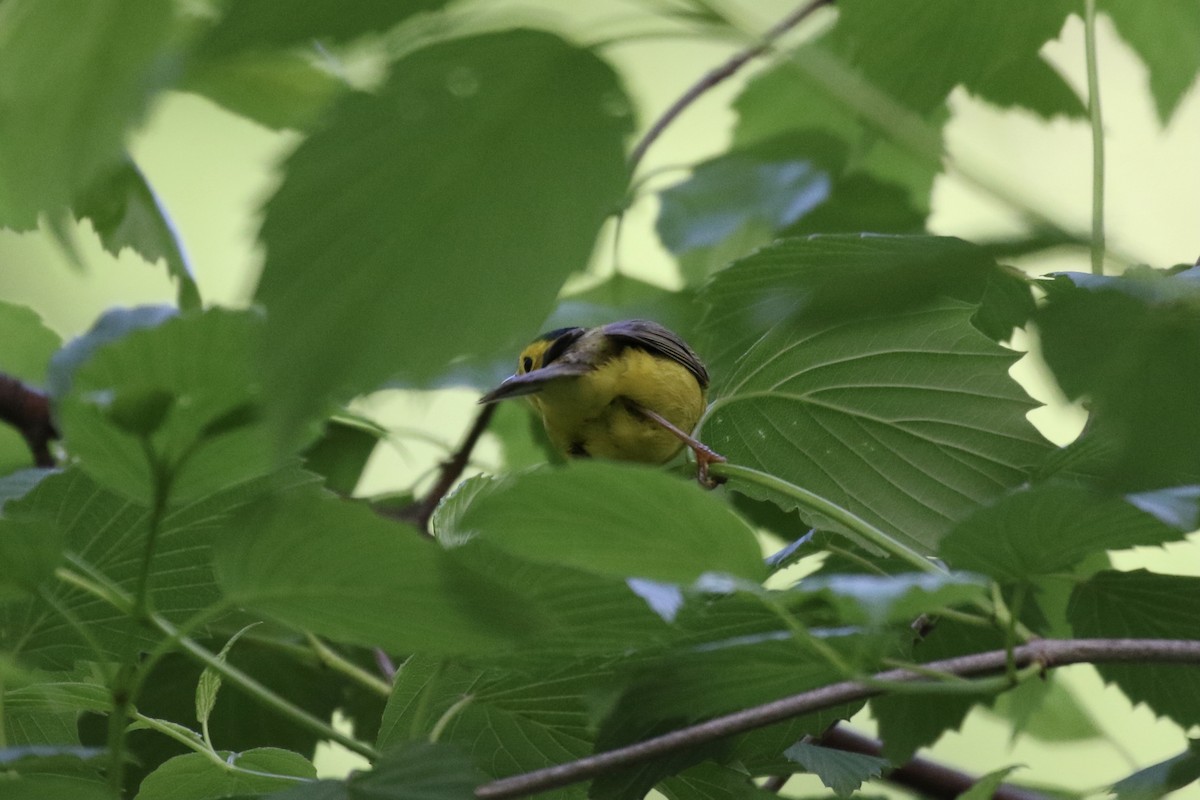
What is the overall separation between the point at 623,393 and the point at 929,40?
0.34 metres

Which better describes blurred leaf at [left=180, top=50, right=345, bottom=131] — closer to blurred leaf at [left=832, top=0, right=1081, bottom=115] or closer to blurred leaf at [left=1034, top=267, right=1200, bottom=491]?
blurred leaf at [left=832, top=0, right=1081, bottom=115]

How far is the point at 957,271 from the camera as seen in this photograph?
16 centimetres

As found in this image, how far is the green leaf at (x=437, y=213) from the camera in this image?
0.19m

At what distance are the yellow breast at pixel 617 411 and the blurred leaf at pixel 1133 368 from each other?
0.49m

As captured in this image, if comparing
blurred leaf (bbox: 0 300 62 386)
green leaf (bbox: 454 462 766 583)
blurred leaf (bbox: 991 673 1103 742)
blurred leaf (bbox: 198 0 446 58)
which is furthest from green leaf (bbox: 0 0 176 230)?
blurred leaf (bbox: 991 673 1103 742)

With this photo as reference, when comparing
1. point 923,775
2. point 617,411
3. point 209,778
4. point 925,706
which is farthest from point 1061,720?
point 209,778

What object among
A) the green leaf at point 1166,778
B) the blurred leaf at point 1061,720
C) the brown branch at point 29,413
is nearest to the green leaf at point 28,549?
the green leaf at point 1166,778

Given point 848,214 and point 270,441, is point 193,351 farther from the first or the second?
point 848,214

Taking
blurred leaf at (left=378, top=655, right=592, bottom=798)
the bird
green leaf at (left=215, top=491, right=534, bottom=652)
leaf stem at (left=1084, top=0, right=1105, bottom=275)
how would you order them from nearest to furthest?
green leaf at (left=215, top=491, right=534, bottom=652), blurred leaf at (left=378, top=655, right=592, bottom=798), leaf stem at (left=1084, top=0, right=1105, bottom=275), the bird

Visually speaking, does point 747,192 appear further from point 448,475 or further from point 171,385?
point 171,385

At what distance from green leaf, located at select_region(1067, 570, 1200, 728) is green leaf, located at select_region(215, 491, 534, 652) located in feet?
0.91

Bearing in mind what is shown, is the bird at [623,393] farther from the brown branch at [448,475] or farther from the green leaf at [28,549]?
the green leaf at [28,549]

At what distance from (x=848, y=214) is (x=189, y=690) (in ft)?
1.72

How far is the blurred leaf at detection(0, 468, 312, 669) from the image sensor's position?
360 mm
